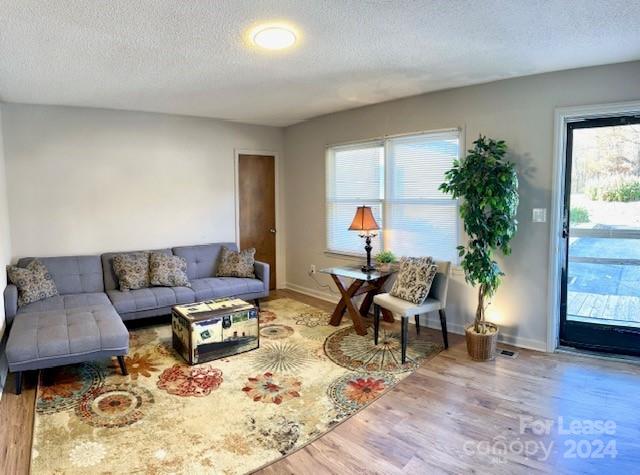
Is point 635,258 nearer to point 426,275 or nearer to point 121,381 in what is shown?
point 426,275

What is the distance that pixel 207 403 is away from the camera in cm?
278

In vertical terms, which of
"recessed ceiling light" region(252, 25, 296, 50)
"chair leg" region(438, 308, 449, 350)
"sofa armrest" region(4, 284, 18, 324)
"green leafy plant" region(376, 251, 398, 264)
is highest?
"recessed ceiling light" region(252, 25, 296, 50)

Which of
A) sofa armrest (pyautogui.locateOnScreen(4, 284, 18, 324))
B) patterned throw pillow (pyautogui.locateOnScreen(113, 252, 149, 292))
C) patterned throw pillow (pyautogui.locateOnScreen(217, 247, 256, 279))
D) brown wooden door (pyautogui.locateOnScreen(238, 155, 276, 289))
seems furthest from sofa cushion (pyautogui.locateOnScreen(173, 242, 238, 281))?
sofa armrest (pyautogui.locateOnScreen(4, 284, 18, 324))

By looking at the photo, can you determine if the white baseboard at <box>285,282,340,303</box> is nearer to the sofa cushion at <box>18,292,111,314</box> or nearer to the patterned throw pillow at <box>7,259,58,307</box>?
the sofa cushion at <box>18,292,111,314</box>

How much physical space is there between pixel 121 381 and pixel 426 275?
2581 mm

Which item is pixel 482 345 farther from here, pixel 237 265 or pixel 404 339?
pixel 237 265

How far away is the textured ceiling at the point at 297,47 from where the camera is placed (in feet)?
7.14

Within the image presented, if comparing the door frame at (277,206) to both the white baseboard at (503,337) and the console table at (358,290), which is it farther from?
the console table at (358,290)

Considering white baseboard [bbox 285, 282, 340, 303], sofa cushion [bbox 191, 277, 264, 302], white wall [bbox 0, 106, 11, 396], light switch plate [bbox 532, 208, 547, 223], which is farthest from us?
white baseboard [bbox 285, 282, 340, 303]

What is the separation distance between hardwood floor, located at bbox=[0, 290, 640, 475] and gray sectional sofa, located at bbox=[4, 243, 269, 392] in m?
0.39

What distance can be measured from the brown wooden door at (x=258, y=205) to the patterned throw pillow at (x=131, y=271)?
1.53 metres

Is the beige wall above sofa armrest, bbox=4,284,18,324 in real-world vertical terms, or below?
above

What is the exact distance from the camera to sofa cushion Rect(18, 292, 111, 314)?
3638 millimetres

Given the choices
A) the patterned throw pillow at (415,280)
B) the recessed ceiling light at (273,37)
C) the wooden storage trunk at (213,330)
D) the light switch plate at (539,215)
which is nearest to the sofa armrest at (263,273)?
the wooden storage trunk at (213,330)
